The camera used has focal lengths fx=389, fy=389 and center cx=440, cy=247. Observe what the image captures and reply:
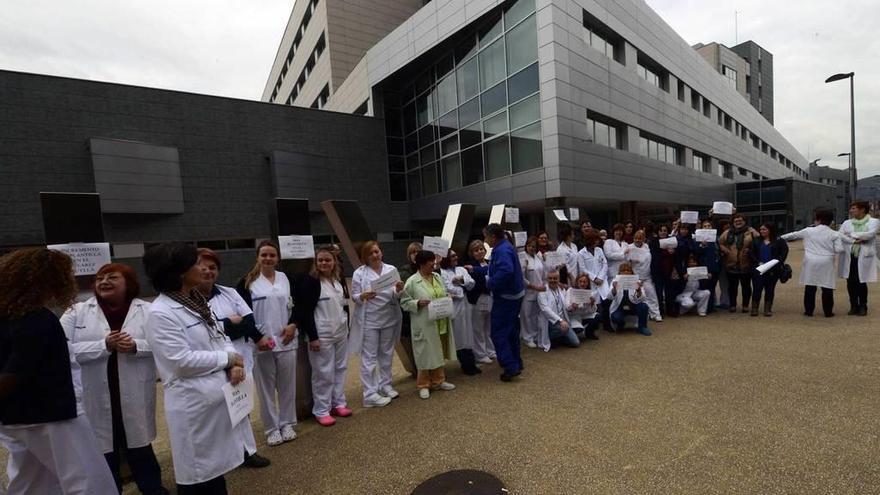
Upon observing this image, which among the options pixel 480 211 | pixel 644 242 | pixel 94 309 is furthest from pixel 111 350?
pixel 480 211

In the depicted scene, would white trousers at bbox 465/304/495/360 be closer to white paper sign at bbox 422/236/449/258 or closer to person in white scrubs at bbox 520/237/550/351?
person in white scrubs at bbox 520/237/550/351

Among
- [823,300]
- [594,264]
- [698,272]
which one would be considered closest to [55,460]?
[594,264]

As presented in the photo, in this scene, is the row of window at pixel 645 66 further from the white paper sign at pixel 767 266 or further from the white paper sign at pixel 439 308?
the white paper sign at pixel 439 308

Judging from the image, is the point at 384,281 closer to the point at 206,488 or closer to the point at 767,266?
the point at 206,488

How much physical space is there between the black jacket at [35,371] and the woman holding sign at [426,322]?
285 cm

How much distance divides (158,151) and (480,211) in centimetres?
1374

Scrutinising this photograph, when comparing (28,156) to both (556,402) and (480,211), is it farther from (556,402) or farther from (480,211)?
(556,402)

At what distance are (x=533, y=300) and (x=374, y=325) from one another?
2.80 metres

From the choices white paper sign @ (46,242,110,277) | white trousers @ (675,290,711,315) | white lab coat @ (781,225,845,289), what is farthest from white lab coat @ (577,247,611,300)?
white paper sign @ (46,242,110,277)

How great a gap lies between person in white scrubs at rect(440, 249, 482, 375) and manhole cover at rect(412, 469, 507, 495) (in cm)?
221

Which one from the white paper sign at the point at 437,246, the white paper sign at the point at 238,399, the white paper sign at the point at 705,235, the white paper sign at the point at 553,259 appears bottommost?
the white paper sign at the point at 238,399

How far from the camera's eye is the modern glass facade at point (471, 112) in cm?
1473

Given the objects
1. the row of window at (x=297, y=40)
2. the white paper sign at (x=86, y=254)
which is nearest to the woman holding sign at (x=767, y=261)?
the white paper sign at (x=86, y=254)

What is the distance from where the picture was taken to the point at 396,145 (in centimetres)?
2255
